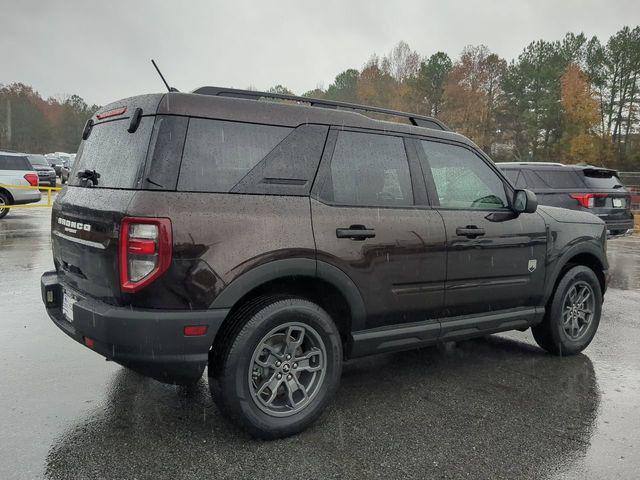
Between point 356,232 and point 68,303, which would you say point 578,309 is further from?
point 68,303

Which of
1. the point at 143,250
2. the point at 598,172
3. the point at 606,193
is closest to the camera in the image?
the point at 143,250

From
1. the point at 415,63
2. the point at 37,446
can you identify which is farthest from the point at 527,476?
the point at 415,63

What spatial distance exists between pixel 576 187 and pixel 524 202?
19.9 ft

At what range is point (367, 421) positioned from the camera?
3395mm

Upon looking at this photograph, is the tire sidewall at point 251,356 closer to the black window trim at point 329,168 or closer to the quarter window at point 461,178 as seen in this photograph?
the black window trim at point 329,168

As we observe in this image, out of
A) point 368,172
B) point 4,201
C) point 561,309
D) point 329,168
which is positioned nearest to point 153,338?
point 329,168

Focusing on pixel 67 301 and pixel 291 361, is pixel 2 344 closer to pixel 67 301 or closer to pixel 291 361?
pixel 67 301

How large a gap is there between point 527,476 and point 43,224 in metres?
14.1

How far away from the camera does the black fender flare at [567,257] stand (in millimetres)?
4535

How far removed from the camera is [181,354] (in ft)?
9.29

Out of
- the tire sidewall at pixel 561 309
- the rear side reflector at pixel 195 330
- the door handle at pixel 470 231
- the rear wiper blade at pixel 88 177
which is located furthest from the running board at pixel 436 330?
the rear wiper blade at pixel 88 177

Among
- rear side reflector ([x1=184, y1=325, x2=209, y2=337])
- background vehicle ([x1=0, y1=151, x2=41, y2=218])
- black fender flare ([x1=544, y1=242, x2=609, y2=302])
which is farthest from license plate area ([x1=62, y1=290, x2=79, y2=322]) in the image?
background vehicle ([x1=0, y1=151, x2=41, y2=218])

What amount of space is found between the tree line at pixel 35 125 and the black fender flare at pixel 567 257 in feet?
249

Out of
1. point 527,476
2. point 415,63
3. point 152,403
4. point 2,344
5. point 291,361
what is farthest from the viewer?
point 415,63
